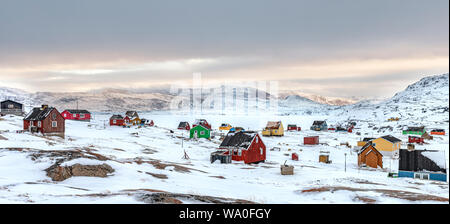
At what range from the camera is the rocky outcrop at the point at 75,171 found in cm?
2108

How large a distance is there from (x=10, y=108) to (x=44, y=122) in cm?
4516

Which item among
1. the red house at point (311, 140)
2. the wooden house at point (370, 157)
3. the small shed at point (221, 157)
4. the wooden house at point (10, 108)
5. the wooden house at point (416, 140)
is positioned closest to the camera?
the small shed at point (221, 157)

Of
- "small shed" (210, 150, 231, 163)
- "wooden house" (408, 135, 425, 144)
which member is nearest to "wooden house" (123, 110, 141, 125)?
"small shed" (210, 150, 231, 163)

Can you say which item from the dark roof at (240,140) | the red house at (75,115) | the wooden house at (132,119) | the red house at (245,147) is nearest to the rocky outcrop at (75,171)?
the red house at (245,147)

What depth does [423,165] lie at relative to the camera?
128ft

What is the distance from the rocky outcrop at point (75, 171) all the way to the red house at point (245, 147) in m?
24.0

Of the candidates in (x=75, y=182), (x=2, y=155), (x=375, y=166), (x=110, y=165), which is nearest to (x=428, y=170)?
(x=375, y=166)

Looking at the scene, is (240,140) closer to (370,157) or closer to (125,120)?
(370,157)

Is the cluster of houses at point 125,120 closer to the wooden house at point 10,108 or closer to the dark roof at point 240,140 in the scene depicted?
the wooden house at point 10,108

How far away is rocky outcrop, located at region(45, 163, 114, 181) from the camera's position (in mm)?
21078
